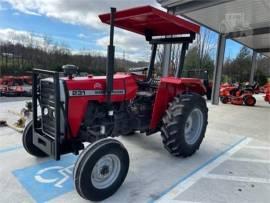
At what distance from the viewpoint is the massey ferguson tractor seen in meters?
2.31

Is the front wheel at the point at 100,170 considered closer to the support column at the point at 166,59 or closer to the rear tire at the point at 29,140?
the rear tire at the point at 29,140

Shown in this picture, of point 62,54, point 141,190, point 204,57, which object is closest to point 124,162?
point 141,190

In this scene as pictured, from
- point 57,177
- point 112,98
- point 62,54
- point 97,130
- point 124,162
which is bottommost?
point 57,177

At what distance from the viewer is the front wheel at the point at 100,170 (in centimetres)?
213

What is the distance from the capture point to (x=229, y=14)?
7059mm

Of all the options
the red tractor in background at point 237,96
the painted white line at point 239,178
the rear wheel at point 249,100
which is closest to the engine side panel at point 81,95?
the painted white line at point 239,178

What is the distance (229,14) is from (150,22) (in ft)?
16.1

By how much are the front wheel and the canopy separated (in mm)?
1363

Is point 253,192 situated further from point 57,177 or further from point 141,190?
point 57,177

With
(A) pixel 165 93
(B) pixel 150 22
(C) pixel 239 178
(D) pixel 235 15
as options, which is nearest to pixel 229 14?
(D) pixel 235 15

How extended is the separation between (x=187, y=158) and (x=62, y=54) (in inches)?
482

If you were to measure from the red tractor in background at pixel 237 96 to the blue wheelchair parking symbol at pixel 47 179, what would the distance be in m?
7.86

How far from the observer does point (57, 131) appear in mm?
2377

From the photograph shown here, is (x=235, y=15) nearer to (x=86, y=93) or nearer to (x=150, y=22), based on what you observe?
(x=150, y=22)
